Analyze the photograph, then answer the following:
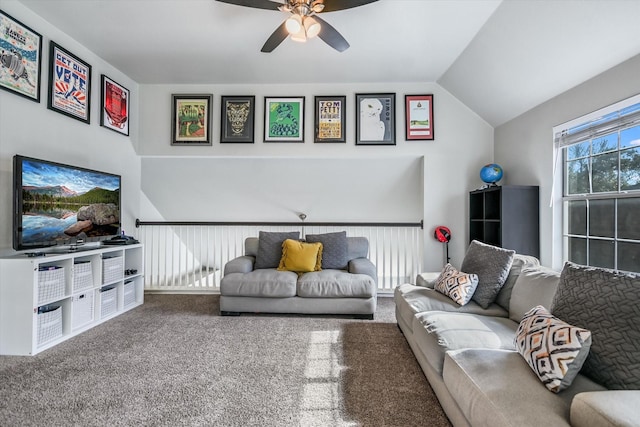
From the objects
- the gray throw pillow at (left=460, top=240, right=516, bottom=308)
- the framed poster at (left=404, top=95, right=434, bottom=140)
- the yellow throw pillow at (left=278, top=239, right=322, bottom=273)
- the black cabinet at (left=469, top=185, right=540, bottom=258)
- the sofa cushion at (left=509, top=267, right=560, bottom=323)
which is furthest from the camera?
the framed poster at (left=404, top=95, right=434, bottom=140)

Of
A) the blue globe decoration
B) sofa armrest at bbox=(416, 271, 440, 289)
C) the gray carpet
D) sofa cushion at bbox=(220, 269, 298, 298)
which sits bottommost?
the gray carpet

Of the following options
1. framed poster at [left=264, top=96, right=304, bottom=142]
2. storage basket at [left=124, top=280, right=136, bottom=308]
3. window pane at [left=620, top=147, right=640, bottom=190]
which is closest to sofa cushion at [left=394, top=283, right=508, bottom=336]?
window pane at [left=620, top=147, right=640, bottom=190]

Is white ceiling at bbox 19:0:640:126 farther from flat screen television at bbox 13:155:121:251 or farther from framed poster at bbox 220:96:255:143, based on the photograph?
flat screen television at bbox 13:155:121:251

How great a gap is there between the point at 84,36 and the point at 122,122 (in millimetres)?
1069

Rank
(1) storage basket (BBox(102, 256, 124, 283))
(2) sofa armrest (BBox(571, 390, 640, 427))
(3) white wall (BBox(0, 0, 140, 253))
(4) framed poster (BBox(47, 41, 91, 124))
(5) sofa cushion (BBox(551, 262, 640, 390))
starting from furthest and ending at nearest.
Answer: (1) storage basket (BBox(102, 256, 124, 283))
(4) framed poster (BBox(47, 41, 91, 124))
(3) white wall (BBox(0, 0, 140, 253))
(5) sofa cushion (BBox(551, 262, 640, 390))
(2) sofa armrest (BBox(571, 390, 640, 427))

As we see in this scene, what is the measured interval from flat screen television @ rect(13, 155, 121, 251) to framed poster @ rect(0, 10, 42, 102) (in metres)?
0.71

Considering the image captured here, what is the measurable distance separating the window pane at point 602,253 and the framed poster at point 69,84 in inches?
206

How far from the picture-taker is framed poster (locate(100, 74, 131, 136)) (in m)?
3.63

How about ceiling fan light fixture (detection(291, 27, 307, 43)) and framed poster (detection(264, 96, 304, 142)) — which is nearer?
ceiling fan light fixture (detection(291, 27, 307, 43))

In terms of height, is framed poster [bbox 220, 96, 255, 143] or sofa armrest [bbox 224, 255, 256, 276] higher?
framed poster [bbox 220, 96, 255, 143]

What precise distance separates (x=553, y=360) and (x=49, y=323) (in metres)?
3.52

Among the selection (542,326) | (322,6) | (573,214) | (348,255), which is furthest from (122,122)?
(573,214)

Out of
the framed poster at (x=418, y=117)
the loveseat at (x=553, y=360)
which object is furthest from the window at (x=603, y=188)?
the framed poster at (x=418, y=117)

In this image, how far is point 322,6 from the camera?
7.16 feet
